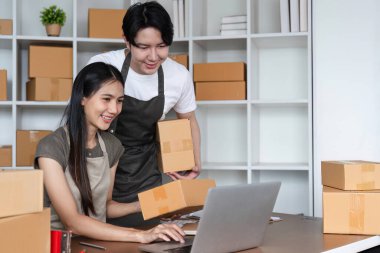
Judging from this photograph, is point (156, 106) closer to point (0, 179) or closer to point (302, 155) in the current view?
point (0, 179)

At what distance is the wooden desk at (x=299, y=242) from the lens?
69.3 inches

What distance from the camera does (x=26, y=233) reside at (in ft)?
4.53

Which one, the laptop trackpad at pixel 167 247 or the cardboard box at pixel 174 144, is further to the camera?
the cardboard box at pixel 174 144

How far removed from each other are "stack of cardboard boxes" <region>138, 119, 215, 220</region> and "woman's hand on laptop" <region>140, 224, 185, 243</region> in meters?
0.17

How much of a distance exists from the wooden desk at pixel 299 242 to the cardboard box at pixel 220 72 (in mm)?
1620

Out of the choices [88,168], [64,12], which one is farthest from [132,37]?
[64,12]

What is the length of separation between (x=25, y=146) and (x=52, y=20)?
790 mm

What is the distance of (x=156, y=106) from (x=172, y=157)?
397mm

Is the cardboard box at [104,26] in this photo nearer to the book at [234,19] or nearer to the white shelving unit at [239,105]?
the white shelving unit at [239,105]

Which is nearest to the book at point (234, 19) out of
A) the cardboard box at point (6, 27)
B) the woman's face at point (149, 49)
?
the cardboard box at point (6, 27)

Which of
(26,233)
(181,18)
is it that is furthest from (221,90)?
(26,233)

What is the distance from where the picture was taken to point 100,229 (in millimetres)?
1895

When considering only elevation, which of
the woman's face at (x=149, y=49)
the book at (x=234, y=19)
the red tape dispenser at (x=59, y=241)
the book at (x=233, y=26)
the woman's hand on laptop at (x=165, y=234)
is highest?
the book at (x=234, y=19)

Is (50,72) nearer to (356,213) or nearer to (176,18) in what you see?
(176,18)
